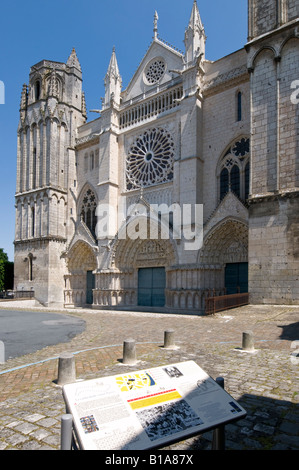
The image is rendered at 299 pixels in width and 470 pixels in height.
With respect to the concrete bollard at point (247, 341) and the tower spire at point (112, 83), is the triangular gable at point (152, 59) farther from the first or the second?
the concrete bollard at point (247, 341)

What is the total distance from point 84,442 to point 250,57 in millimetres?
17967

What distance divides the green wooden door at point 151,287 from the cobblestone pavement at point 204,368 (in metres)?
10.8

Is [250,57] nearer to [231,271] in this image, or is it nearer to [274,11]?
[274,11]

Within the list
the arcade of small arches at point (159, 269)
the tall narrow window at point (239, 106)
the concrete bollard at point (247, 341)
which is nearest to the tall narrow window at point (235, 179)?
the arcade of small arches at point (159, 269)

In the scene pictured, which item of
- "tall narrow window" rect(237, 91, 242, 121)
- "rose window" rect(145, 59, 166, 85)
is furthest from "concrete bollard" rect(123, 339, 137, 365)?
"rose window" rect(145, 59, 166, 85)

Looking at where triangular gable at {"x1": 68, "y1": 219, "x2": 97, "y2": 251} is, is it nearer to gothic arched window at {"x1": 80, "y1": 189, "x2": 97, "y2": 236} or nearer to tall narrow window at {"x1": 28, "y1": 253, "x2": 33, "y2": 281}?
gothic arched window at {"x1": 80, "y1": 189, "x2": 97, "y2": 236}

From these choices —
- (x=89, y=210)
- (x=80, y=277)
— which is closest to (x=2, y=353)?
(x=80, y=277)

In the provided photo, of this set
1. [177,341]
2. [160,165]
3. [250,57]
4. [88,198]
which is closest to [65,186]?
[88,198]

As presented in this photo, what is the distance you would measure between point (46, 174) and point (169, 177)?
1143 cm

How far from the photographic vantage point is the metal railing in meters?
13.9

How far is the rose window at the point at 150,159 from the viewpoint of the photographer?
859 inches

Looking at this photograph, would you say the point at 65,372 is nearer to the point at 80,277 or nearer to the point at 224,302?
the point at 224,302

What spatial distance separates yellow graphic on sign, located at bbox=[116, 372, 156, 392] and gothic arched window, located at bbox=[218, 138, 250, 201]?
16.0 meters

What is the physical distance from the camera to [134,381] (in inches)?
107
